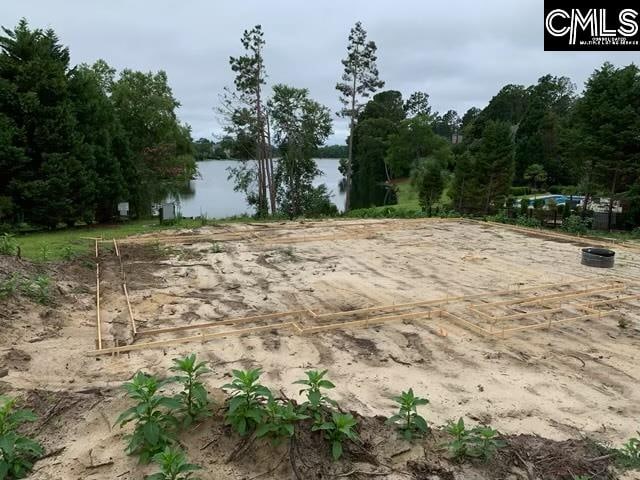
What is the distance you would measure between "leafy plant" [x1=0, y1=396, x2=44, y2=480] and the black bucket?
791 cm

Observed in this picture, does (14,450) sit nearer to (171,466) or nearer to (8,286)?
(171,466)

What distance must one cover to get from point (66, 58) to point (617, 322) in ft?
45.3

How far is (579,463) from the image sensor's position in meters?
2.39

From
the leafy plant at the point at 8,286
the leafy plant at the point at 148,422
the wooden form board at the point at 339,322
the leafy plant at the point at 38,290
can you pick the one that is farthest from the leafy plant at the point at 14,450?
the leafy plant at the point at 38,290

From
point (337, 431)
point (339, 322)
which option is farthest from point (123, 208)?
point (337, 431)

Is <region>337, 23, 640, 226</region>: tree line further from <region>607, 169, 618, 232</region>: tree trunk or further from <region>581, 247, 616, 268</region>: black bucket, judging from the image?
<region>581, 247, 616, 268</region>: black bucket

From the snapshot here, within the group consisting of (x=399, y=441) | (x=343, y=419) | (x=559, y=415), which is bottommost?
(x=559, y=415)

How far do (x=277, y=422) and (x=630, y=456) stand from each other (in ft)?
6.43

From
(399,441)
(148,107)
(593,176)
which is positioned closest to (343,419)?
(399,441)

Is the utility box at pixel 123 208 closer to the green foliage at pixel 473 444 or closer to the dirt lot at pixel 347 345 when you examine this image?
the dirt lot at pixel 347 345

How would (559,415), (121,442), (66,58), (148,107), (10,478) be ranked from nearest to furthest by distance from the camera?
(10,478) → (121,442) → (559,415) → (66,58) → (148,107)

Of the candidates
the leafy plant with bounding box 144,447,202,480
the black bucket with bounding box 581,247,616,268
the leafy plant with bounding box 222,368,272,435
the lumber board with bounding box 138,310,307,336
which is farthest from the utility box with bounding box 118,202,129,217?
the leafy plant with bounding box 144,447,202,480

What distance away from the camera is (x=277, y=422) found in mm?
2238

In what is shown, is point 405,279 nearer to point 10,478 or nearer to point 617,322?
point 617,322
